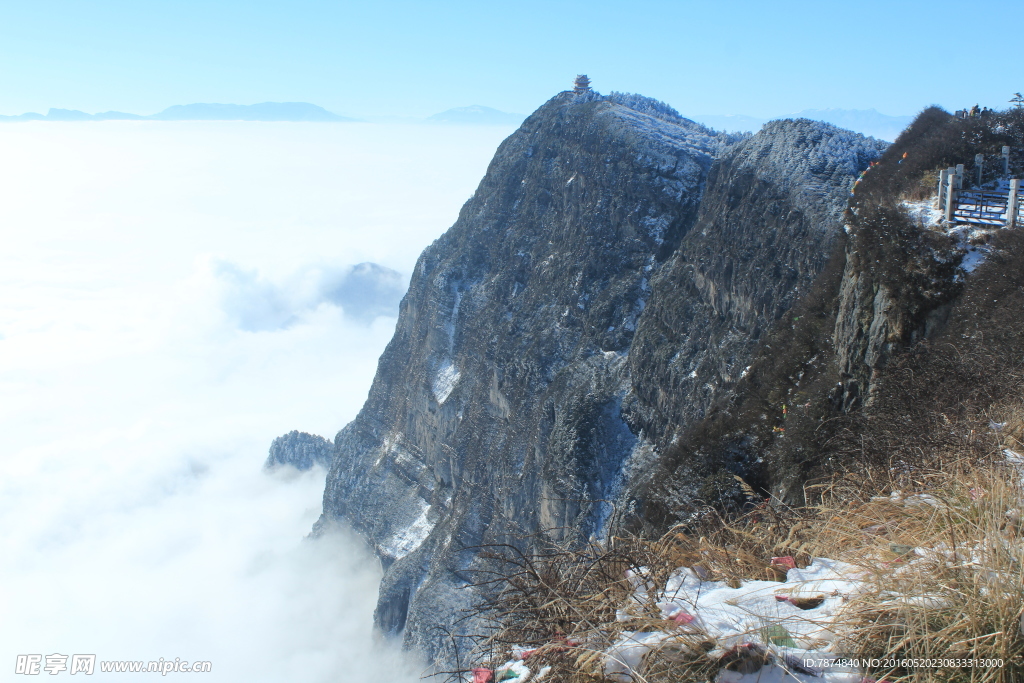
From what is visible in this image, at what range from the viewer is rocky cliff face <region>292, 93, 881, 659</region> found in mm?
33438

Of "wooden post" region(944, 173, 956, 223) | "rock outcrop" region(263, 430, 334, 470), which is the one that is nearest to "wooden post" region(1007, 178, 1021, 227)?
"wooden post" region(944, 173, 956, 223)

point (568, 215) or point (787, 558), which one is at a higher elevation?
point (568, 215)

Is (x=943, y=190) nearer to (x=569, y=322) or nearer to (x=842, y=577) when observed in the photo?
(x=842, y=577)

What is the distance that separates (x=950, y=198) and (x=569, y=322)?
32.6 m

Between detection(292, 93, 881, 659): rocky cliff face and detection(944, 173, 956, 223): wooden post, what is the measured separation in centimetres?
1215

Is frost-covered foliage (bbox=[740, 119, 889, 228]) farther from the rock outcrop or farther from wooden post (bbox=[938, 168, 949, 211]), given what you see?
the rock outcrop

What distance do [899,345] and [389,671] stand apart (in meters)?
53.5

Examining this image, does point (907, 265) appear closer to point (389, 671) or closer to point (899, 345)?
point (899, 345)

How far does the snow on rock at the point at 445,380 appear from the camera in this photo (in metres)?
60.9

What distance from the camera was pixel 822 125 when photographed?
36.5m

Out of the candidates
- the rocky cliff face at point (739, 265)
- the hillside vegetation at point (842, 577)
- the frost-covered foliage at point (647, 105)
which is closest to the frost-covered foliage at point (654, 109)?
the frost-covered foliage at point (647, 105)

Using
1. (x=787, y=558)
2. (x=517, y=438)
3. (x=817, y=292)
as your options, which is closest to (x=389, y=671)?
(x=517, y=438)

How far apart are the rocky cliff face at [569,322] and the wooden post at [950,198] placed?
1215 centimetres

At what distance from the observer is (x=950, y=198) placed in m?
15.8
